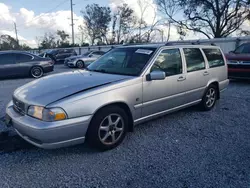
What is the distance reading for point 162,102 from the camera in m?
3.78

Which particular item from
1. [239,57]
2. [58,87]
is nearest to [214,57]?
[58,87]

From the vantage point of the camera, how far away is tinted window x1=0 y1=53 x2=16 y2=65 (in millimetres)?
10117

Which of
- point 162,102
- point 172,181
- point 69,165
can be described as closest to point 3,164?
point 69,165

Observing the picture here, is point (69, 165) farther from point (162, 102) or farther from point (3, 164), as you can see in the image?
Result: point (162, 102)

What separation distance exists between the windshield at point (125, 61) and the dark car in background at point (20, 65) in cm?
762

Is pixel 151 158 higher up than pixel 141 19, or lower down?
lower down

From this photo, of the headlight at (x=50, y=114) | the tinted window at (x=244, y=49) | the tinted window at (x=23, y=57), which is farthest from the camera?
the tinted window at (x=23, y=57)

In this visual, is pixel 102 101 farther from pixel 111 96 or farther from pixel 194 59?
pixel 194 59

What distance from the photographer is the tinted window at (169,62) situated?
3.71 meters

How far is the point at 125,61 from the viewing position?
3.90 meters

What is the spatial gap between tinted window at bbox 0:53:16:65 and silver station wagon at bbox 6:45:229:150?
776cm

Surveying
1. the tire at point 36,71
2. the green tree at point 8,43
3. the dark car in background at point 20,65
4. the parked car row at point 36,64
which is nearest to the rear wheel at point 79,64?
the parked car row at point 36,64

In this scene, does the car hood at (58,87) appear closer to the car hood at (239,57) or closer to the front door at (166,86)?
the front door at (166,86)

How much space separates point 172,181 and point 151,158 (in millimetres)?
535
